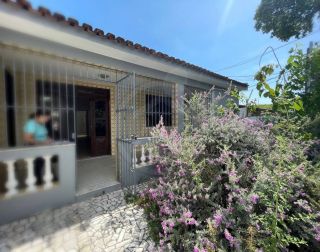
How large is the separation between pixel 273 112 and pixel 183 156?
2.74m

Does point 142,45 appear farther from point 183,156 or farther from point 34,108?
point 183,156

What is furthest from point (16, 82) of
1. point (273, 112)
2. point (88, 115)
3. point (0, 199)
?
point (273, 112)

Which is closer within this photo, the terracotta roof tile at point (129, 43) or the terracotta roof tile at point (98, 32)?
the terracotta roof tile at point (98, 32)

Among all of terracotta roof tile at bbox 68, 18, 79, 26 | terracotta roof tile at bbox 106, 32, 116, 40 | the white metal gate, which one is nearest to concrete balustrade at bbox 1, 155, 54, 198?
the white metal gate

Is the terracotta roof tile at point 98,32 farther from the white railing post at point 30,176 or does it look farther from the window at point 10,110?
the white railing post at point 30,176

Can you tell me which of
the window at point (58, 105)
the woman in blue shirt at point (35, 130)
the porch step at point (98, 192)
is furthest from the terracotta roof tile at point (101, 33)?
the porch step at point (98, 192)

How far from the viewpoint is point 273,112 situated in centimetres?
403

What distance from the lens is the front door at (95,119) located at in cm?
739

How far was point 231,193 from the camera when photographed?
7.18 ft

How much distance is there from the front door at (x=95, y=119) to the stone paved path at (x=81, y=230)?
4081 millimetres

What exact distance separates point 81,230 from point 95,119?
525cm

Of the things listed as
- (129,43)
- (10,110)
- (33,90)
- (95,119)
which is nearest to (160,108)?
(129,43)

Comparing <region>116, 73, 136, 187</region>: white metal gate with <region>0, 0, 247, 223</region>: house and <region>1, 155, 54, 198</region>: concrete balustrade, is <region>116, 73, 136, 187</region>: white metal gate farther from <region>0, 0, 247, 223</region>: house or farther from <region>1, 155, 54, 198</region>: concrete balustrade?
<region>1, 155, 54, 198</region>: concrete balustrade

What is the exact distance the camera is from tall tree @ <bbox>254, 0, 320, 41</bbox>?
8.03 metres
